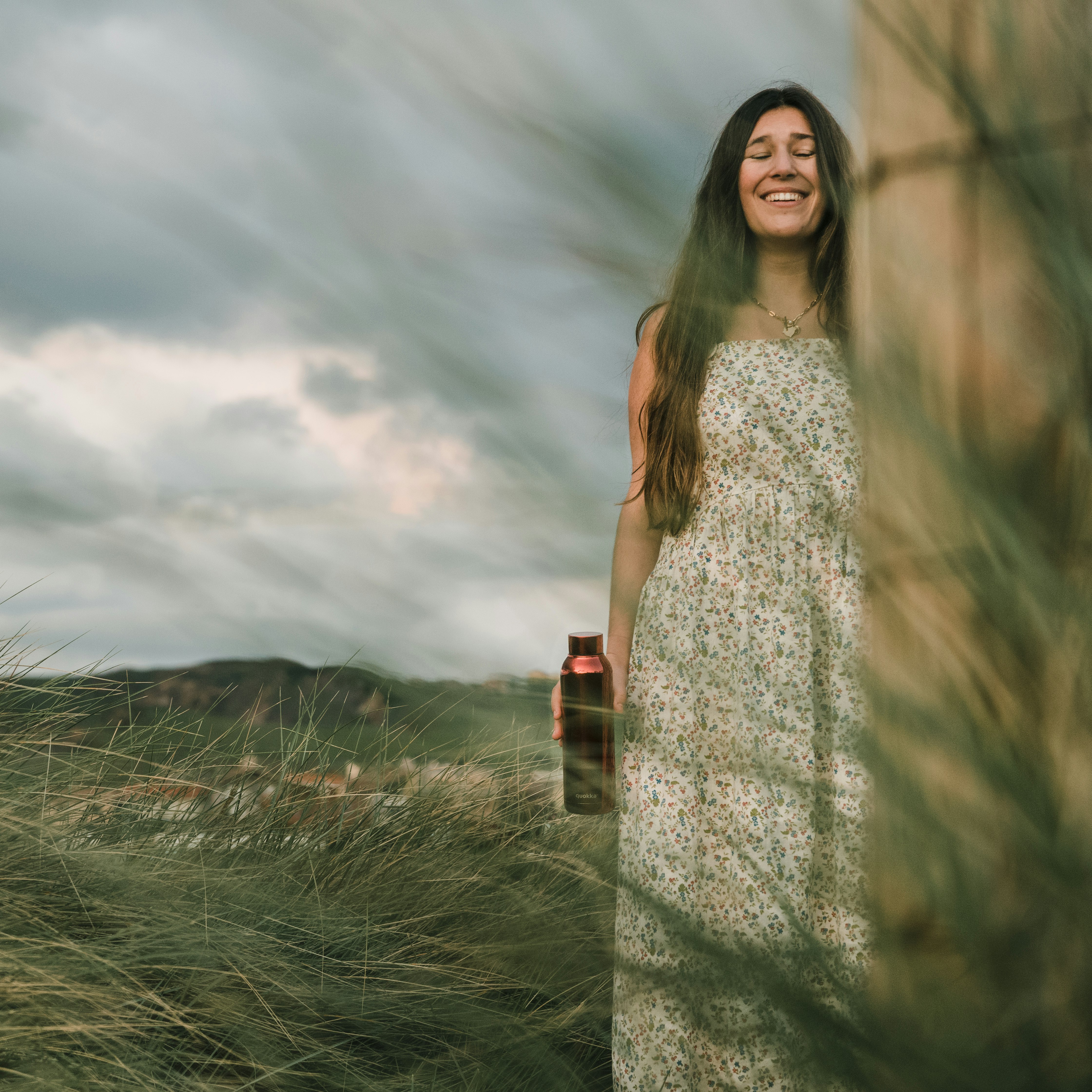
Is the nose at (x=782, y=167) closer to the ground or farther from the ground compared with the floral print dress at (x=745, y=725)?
farther from the ground

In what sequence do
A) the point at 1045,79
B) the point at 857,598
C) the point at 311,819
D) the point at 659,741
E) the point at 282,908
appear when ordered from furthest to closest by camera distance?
the point at 311,819
the point at 282,908
the point at 857,598
the point at 659,741
the point at 1045,79

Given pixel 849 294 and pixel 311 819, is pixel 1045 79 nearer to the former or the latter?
pixel 849 294

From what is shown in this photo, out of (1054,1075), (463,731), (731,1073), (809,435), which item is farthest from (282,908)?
(1054,1075)

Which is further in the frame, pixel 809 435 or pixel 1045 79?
pixel 809 435

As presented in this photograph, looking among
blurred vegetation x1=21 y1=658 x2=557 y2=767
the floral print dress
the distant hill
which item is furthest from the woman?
blurred vegetation x1=21 y1=658 x2=557 y2=767

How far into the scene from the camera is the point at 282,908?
1653mm

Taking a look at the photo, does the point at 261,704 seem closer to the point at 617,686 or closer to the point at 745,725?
the point at 617,686

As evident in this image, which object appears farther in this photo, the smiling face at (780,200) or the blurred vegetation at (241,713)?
the blurred vegetation at (241,713)

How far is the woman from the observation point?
0.81 feet

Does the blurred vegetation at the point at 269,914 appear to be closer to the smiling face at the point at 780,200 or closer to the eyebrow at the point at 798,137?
the eyebrow at the point at 798,137

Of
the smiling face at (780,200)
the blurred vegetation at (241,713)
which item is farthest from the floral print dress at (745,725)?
the blurred vegetation at (241,713)

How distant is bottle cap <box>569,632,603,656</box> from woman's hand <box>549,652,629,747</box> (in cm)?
2

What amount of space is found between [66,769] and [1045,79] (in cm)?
226

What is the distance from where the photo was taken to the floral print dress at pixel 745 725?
238mm
